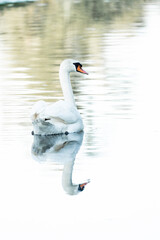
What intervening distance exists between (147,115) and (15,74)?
553 cm

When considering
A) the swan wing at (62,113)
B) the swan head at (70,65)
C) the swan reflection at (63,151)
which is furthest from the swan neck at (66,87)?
the swan reflection at (63,151)

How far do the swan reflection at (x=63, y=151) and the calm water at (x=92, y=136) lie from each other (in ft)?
0.04

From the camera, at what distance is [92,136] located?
10344 mm

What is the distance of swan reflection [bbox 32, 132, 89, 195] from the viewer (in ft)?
25.3

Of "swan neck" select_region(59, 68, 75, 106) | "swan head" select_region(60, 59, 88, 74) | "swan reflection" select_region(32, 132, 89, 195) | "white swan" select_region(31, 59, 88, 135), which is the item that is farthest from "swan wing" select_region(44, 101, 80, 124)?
"swan head" select_region(60, 59, 88, 74)

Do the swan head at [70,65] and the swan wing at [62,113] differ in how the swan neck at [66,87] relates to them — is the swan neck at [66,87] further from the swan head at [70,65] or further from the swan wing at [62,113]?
the swan wing at [62,113]

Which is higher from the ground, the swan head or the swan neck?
the swan head

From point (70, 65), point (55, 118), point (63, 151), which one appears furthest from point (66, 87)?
point (63, 151)

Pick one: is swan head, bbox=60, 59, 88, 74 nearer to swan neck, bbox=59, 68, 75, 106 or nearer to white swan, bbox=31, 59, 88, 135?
swan neck, bbox=59, 68, 75, 106

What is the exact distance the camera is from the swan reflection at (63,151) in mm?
7703

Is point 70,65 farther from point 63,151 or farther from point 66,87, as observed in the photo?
point 63,151

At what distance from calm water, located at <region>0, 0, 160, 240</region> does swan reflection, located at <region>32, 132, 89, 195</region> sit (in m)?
0.01

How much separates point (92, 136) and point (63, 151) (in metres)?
0.91

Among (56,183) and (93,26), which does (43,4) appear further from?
(56,183)
